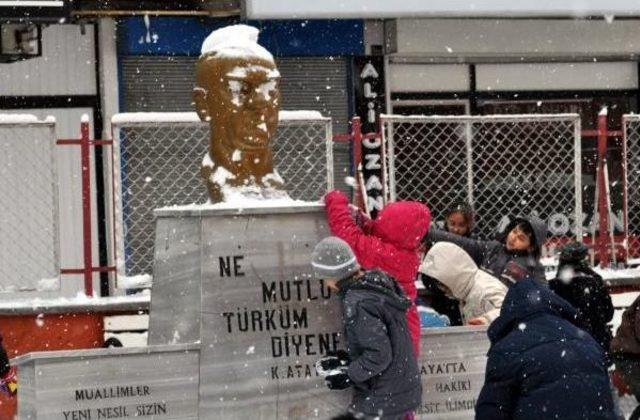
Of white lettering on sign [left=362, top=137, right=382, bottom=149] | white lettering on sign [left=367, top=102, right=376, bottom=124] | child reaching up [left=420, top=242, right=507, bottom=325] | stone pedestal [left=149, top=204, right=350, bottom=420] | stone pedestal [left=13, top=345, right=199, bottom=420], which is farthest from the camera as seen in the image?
white lettering on sign [left=367, top=102, right=376, bottom=124]

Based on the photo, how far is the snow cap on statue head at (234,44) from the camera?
8992mm

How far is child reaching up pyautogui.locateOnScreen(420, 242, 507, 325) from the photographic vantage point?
9.66 m

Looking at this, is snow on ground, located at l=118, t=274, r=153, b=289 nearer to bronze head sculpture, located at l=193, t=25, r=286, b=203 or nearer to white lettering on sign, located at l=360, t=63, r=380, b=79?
bronze head sculpture, located at l=193, t=25, r=286, b=203

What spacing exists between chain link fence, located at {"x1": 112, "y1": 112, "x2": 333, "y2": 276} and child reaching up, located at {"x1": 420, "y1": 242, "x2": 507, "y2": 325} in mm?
2040

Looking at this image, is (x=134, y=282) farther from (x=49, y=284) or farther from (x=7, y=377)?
(x=7, y=377)

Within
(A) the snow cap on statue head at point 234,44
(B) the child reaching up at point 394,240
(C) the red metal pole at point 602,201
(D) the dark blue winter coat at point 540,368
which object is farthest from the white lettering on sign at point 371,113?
(D) the dark blue winter coat at point 540,368

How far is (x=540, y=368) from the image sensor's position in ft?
18.9

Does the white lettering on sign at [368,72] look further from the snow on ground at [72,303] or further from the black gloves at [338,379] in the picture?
the black gloves at [338,379]

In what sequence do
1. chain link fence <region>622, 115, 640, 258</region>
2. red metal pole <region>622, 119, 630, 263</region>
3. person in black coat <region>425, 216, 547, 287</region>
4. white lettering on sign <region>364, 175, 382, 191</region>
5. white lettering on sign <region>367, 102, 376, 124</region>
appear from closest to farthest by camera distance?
person in black coat <region>425, 216, 547, 287</region>, red metal pole <region>622, 119, 630, 263</region>, chain link fence <region>622, 115, 640, 258</region>, white lettering on sign <region>364, 175, 382, 191</region>, white lettering on sign <region>367, 102, 376, 124</region>

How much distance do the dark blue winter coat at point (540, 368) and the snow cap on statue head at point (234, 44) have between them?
11.2ft

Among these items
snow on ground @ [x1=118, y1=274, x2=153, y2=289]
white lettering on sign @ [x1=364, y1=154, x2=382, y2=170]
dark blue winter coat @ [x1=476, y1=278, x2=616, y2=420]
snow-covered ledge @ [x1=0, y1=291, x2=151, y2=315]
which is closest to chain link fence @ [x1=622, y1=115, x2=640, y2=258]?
white lettering on sign @ [x1=364, y1=154, x2=382, y2=170]

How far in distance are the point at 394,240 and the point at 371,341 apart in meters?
0.90

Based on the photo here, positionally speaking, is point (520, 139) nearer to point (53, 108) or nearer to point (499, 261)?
point (499, 261)

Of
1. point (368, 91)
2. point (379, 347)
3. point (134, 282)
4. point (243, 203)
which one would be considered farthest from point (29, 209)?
point (368, 91)
